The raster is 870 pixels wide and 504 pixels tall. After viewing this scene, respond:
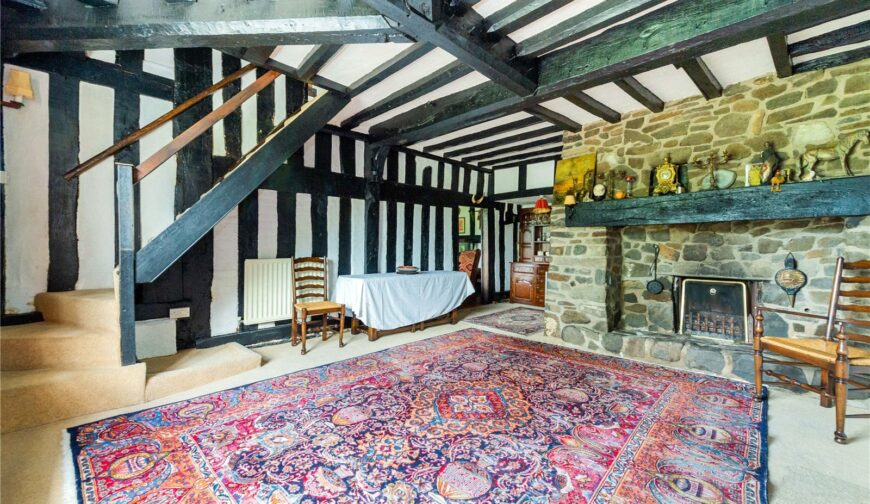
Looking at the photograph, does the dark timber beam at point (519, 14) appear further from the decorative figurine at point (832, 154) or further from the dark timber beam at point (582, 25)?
the decorative figurine at point (832, 154)

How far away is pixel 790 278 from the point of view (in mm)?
2992

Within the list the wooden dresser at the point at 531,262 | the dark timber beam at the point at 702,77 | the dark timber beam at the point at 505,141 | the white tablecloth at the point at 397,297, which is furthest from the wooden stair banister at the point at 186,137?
the wooden dresser at the point at 531,262

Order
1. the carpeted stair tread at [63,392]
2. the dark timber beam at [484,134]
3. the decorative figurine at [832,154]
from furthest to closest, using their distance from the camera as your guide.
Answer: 1. the dark timber beam at [484,134]
2. the decorative figurine at [832,154]
3. the carpeted stair tread at [63,392]

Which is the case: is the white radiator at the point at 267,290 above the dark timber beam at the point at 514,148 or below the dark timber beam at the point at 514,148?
below

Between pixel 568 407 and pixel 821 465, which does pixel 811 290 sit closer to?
pixel 821 465

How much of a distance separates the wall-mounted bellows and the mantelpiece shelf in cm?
501

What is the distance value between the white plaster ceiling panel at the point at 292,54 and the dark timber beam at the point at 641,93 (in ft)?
9.05

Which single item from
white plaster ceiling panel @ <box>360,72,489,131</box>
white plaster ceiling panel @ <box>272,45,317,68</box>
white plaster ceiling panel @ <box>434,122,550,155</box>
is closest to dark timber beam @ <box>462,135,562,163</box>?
white plaster ceiling panel @ <box>434,122,550,155</box>

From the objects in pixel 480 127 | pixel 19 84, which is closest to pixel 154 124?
pixel 19 84

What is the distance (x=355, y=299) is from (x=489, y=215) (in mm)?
3885

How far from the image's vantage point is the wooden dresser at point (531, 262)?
6289mm

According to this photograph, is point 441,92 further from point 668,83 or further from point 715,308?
point 715,308

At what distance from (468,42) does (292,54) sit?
1.80 metres


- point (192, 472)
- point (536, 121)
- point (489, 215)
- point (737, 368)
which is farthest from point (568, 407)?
point (489, 215)
